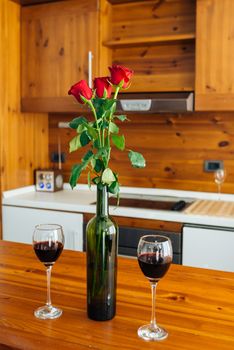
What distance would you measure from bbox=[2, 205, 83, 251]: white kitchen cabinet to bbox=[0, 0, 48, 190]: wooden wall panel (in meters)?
0.22

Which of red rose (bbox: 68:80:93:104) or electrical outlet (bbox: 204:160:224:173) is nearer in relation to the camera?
red rose (bbox: 68:80:93:104)

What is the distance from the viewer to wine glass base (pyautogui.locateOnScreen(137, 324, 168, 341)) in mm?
968

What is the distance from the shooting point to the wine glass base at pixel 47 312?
1.07 metres

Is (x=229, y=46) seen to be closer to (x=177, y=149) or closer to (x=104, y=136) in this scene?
(x=177, y=149)

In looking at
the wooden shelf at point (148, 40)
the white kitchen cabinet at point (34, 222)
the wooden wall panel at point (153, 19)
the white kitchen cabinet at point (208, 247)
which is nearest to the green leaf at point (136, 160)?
the white kitchen cabinet at point (208, 247)

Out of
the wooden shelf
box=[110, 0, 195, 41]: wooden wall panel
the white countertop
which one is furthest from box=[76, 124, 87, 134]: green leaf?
box=[110, 0, 195, 41]: wooden wall panel

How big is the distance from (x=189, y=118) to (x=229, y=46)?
0.64m

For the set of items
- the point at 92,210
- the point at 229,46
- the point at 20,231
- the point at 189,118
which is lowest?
the point at 20,231

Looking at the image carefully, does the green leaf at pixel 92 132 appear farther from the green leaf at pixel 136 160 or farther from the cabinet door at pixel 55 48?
the cabinet door at pixel 55 48

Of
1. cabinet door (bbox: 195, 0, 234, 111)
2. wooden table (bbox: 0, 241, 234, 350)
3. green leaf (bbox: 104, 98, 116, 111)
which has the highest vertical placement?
cabinet door (bbox: 195, 0, 234, 111)

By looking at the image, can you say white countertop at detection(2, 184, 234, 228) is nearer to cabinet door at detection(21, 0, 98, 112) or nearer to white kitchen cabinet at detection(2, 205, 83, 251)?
white kitchen cabinet at detection(2, 205, 83, 251)

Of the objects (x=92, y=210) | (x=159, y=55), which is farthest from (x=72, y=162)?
(x=159, y=55)

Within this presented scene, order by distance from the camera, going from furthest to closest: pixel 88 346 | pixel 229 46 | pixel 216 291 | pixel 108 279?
1. pixel 229 46
2. pixel 216 291
3. pixel 108 279
4. pixel 88 346

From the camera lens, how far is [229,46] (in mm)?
2572
